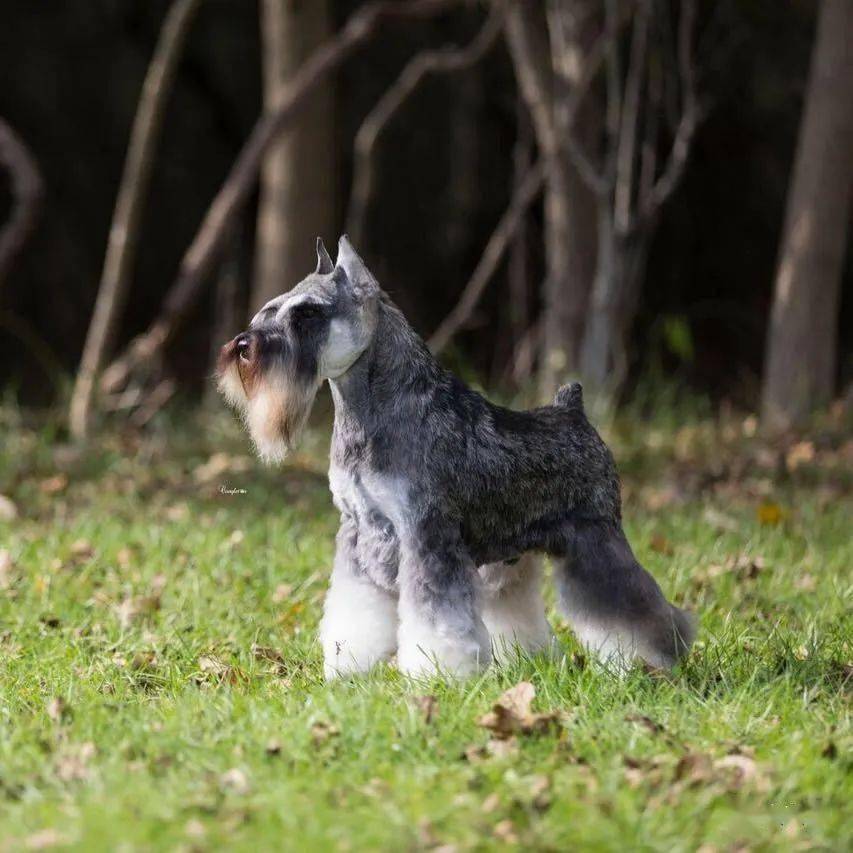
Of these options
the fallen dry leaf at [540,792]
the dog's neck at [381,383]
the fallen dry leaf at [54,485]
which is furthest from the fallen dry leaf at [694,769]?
the fallen dry leaf at [54,485]

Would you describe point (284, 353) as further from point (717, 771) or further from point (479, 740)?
point (717, 771)

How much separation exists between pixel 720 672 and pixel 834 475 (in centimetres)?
418

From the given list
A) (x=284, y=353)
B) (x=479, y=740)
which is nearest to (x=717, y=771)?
(x=479, y=740)

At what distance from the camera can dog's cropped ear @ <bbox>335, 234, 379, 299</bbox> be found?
4.79 metres

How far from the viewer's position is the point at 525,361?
10.5 meters

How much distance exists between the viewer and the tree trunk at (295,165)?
34.3ft

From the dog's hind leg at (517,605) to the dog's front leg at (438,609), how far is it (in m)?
0.48

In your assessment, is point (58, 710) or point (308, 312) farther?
point (308, 312)

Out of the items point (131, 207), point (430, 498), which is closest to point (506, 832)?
point (430, 498)

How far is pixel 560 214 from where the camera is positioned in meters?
10.1

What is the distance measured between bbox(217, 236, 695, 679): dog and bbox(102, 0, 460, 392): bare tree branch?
4843 mm

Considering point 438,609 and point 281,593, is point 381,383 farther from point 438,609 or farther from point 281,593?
point 281,593

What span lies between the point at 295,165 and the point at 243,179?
919 millimetres

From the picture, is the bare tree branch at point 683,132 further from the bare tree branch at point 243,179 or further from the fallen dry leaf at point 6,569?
the fallen dry leaf at point 6,569
